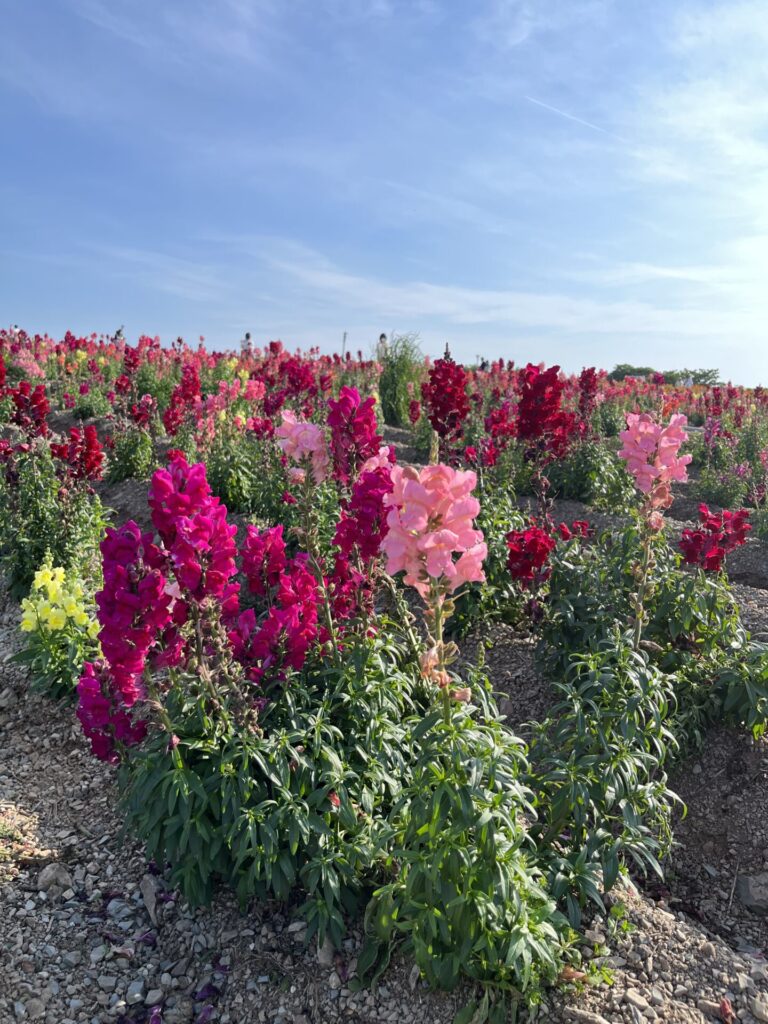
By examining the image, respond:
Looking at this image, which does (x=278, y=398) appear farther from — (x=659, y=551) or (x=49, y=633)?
(x=659, y=551)

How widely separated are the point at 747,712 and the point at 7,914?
3673 millimetres

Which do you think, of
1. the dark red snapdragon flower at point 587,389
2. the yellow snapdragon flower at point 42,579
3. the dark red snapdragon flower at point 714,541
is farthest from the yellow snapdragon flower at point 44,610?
the dark red snapdragon flower at point 587,389

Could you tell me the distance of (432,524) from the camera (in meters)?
2.25

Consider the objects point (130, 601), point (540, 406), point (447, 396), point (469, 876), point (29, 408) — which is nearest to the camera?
point (469, 876)

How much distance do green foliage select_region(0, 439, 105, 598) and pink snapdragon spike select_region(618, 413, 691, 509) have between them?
4.18m

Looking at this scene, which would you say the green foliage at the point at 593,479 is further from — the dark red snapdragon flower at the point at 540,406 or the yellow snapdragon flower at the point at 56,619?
the yellow snapdragon flower at the point at 56,619

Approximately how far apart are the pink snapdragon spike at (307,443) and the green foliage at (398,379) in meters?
11.8

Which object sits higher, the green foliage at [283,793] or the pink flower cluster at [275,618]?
the pink flower cluster at [275,618]

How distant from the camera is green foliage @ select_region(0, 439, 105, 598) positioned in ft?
20.5

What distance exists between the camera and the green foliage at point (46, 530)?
246 inches

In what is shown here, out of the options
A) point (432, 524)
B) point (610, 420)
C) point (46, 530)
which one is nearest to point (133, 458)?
point (46, 530)

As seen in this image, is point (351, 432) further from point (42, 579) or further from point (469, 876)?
point (42, 579)

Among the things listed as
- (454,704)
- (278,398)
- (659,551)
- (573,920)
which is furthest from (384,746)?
(278,398)

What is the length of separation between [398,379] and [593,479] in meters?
7.64
